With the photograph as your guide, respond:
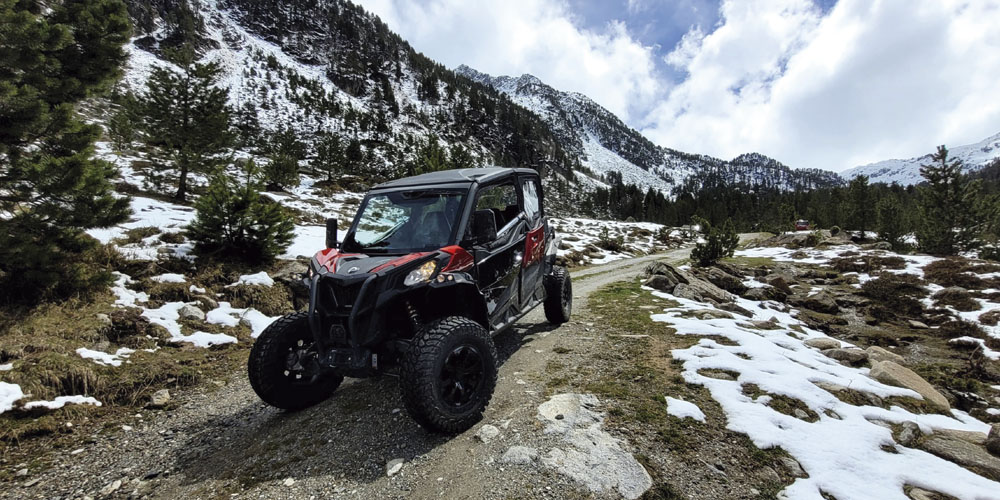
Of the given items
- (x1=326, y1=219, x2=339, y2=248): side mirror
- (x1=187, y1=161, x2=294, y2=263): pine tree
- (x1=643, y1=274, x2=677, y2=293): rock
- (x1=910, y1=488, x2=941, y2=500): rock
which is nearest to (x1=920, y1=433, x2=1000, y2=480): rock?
(x1=910, y1=488, x2=941, y2=500): rock

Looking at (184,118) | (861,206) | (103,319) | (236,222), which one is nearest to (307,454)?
(103,319)

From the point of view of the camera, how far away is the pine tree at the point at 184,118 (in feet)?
71.9

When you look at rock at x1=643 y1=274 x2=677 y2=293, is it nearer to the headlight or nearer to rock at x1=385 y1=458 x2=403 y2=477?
the headlight

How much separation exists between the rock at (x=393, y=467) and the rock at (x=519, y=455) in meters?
0.92

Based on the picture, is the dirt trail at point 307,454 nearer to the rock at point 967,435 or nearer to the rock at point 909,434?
the rock at point 909,434

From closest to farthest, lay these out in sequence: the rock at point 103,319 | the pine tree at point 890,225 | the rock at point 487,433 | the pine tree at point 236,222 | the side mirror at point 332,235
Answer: the rock at point 487,433 → the side mirror at point 332,235 → the rock at point 103,319 → the pine tree at point 236,222 → the pine tree at point 890,225

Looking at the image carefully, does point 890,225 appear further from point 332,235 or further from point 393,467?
point 393,467

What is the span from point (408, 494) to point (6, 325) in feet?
24.0

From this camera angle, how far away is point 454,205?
5.07m

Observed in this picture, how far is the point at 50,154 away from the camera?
6.97 m

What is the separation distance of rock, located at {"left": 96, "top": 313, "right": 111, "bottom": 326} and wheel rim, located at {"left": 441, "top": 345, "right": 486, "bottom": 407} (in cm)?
679

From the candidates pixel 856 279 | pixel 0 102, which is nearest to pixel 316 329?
pixel 0 102

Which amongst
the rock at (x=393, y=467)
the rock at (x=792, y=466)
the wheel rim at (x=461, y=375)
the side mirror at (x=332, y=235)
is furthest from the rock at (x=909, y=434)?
the side mirror at (x=332, y=235)

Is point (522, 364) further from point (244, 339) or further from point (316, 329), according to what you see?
point (244, 339)
